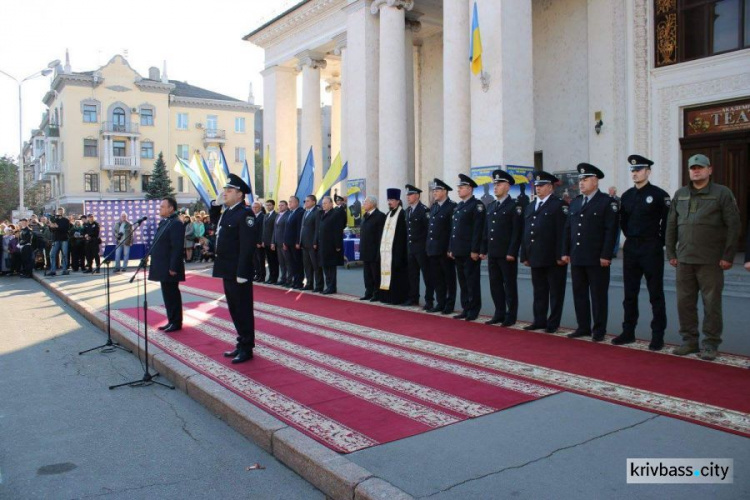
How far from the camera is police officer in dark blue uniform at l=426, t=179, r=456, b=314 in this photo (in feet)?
30.9

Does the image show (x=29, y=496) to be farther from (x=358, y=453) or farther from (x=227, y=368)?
(x=227, y=368)

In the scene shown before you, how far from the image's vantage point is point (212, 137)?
2387 inches

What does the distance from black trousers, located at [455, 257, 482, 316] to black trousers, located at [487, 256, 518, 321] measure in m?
0.35

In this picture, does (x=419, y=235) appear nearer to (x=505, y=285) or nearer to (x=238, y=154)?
(x=505, y=285)

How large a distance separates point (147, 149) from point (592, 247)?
57.2 meters

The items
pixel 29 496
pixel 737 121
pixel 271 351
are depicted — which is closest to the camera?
pixel 29 496

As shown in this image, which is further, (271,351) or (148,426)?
(271,351)

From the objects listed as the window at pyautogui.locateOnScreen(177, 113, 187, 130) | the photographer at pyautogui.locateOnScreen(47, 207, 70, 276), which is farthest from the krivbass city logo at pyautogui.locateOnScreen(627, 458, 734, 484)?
the window at pyautogui.locateOnScreen(177, 113, 187, 130)

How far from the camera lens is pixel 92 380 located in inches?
250

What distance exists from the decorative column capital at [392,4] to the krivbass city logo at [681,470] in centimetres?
1855

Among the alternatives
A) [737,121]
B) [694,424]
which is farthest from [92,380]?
[737,121]

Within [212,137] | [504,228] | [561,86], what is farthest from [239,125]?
[504,228]

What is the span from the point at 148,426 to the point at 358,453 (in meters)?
2.01

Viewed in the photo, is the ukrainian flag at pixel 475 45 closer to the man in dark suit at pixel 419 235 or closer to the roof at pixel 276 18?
the man in dark suit at pixel 419 235
